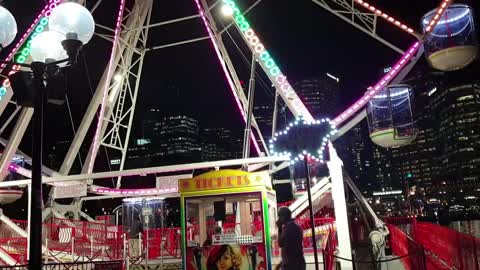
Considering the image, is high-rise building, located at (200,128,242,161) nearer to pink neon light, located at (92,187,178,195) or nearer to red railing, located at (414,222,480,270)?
pink neon light, located at (92,187,178,195)

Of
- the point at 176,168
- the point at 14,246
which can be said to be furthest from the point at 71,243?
the point at 176,168

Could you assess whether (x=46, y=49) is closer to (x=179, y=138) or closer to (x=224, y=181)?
(x=224, y=181)

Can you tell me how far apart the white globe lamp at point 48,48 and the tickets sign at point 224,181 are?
5265 millimetres

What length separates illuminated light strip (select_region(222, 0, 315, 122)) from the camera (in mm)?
14898

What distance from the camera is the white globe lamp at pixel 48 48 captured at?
7637 millimetres

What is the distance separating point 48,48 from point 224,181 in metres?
5.66

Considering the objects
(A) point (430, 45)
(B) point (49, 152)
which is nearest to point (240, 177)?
(A) point (430, 45)

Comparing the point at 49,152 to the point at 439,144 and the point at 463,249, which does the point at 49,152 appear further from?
the point at 439,144

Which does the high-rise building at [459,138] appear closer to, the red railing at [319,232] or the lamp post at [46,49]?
the red railing at [319,232]

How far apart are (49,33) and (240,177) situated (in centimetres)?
579

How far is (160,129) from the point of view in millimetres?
65188

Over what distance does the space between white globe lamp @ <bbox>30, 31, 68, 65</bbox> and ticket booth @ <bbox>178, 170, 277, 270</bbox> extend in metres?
5.30

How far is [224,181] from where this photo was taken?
12.0 meters

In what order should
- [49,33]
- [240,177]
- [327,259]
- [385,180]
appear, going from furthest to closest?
[385,180]
[240,177]
[327,259]
[49,33]
